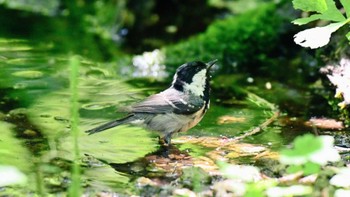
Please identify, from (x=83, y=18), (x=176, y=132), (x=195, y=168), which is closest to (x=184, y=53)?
(x=83, y=18)

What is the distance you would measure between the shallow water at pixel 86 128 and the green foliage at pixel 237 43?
1213 millimetres

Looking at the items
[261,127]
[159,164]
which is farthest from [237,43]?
[159,164]

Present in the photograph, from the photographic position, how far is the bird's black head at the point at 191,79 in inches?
191

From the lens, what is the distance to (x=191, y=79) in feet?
16.0

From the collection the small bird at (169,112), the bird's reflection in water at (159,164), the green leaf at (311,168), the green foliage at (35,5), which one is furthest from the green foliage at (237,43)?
the green leaf at (311,168)

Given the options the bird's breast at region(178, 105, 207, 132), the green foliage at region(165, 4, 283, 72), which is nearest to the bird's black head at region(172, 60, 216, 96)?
the bird's breast at region(178, 105, 207, 132)

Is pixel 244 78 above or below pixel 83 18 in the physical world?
below

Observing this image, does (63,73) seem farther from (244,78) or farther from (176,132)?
(176,132)

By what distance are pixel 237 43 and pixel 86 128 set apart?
3.50 metres

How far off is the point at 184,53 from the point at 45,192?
461 cm

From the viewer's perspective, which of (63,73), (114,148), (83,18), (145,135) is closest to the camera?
(114,148)

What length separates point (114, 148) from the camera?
466cm

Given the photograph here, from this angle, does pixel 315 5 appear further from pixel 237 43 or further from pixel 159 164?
pixel 237 43

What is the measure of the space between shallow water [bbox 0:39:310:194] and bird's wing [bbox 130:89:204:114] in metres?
0.26
